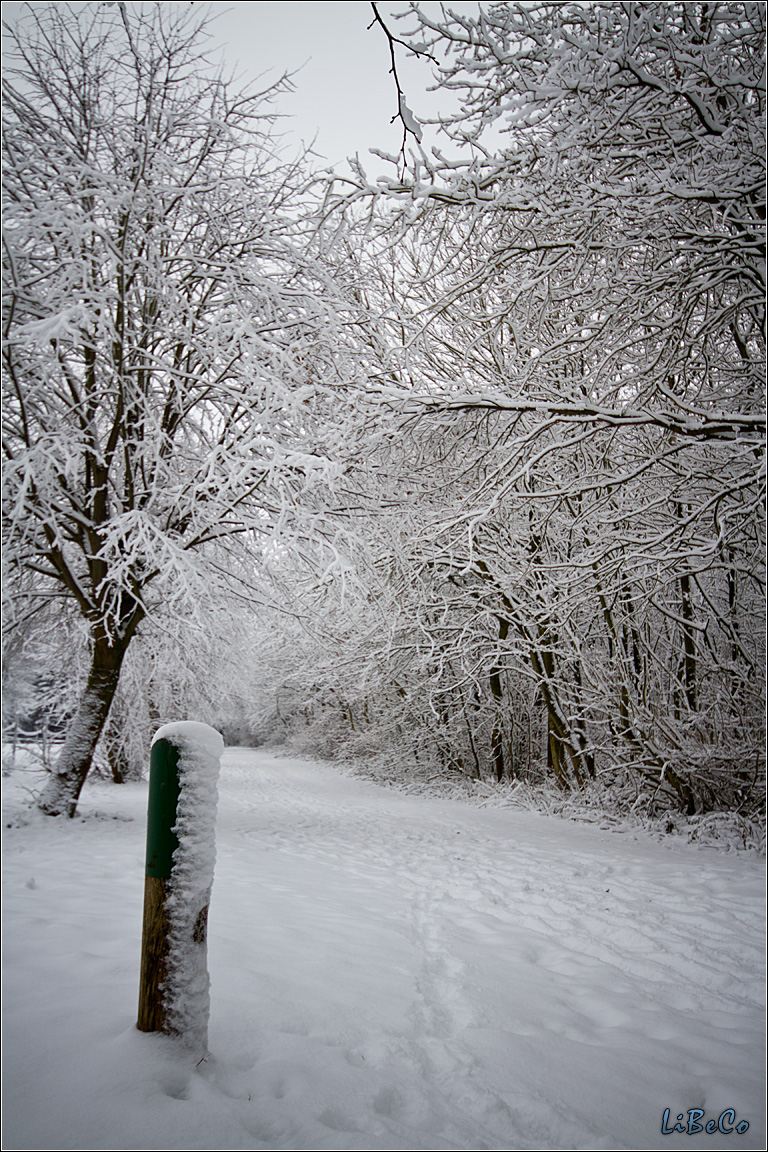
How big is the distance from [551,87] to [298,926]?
582 cm

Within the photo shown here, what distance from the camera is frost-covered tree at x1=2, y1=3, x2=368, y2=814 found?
17.7 feet

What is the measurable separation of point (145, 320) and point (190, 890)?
6.60 m

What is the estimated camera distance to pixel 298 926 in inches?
130

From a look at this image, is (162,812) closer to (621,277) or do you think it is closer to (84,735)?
(621,277)

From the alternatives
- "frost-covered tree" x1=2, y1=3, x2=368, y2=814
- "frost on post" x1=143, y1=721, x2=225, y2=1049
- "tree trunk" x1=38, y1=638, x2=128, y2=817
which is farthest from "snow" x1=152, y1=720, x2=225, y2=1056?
"tree trunk" x1=38, y1=638, x2=128, y2=817

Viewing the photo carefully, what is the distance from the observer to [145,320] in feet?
21.2

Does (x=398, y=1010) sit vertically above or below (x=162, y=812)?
below

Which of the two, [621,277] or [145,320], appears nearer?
[621,277]

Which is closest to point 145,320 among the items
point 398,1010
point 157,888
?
point 157,888

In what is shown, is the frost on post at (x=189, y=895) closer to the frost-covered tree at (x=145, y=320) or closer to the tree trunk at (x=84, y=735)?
the frost-covered tree at (x=145, y=320)

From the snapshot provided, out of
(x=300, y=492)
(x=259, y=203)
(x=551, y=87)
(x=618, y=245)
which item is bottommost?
(x=300, y=492)

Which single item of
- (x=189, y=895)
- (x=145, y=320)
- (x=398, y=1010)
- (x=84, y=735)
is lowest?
(x=398, y=1010)

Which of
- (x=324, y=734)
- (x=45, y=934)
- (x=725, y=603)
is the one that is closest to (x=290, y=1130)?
(x=45, y=934)

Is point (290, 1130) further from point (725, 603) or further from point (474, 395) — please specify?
point (725, 603)
